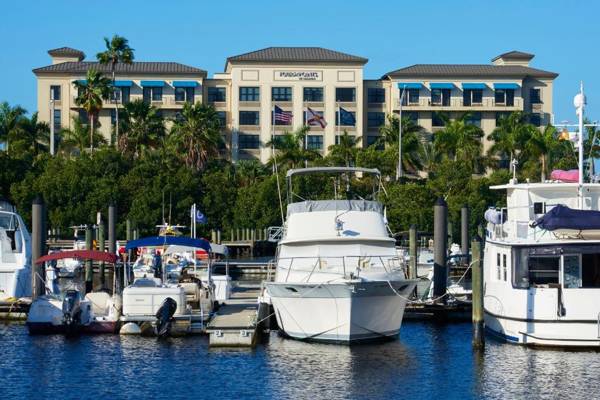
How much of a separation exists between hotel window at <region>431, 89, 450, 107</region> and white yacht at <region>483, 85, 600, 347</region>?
8324 cm

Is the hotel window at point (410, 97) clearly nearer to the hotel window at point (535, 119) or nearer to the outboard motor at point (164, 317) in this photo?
the hotel window at point (535, 119)

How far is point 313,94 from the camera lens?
11631 centimetres

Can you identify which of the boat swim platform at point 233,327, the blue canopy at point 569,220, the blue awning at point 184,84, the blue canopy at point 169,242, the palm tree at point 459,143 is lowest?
the boat swim platform at point 233,327

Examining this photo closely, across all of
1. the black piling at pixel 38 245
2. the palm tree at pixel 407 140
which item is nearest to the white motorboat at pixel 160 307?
the black piling at pixel 38 245

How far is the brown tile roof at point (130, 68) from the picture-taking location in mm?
116312

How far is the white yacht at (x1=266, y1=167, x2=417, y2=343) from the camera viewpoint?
112 feet

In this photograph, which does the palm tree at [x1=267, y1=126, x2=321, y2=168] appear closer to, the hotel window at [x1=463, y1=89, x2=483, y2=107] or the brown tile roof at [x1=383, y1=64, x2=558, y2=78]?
the brown tile roof at [x1=383, y1=64, x2=558, y2=78]

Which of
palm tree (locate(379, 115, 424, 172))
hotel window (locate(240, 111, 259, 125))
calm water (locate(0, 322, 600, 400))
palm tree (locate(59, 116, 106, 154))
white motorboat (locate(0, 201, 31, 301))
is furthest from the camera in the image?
hotel window (locate(240, 111, 259, 125))

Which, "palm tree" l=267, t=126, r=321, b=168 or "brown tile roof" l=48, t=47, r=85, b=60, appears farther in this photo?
"brown tile roof" l=48, t=47, r=85, b=60

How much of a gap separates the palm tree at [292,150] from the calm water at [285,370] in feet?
185

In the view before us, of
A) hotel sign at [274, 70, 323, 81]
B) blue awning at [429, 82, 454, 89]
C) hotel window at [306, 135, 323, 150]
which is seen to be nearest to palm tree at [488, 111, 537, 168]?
blue awning at [429, 82, 454, 89]

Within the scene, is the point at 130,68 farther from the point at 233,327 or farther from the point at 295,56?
the point at 233,327

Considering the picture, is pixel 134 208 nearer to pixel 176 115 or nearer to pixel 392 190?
pixel 392 190

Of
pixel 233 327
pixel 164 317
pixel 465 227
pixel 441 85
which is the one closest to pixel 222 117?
pixel 441 85
